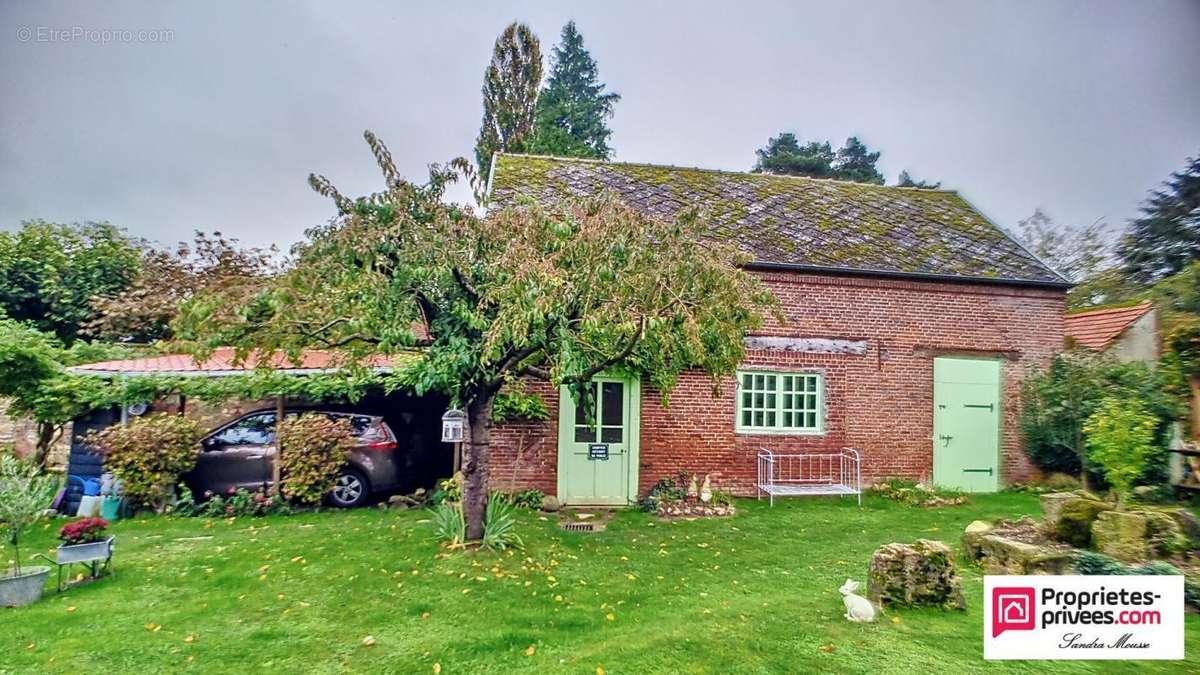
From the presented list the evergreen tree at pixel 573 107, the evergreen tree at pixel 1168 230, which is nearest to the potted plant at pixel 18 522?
the evergreen tree at pixel 573 107

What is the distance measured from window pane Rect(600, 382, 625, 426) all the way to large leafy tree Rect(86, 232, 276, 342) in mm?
8021

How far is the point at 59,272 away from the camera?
1483 cm

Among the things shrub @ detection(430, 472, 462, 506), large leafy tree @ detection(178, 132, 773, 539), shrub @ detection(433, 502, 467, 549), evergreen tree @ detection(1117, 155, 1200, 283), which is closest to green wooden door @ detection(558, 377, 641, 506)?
shrub @ detection(430, 472, 462, 506)

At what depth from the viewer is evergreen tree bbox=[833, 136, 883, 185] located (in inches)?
1515

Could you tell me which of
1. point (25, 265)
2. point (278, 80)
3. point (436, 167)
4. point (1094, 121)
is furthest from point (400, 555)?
point (25, 265)

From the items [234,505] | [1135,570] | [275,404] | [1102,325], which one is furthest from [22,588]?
[1102,325]

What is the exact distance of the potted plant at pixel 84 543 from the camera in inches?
212

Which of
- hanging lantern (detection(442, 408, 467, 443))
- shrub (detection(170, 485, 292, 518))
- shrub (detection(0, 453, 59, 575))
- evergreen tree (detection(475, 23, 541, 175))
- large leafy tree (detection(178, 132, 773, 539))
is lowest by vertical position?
shrub (detection(170, 485, 292, 518))

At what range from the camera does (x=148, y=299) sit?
44.6ft

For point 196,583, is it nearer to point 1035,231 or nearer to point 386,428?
point 386,428

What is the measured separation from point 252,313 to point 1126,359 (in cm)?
1484

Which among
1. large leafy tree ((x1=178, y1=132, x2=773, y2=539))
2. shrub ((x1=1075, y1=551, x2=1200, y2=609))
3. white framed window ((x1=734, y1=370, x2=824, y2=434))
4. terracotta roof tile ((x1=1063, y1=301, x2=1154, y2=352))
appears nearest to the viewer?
shrub ((x1=1075, y1=551, x2=1200, y2=609))

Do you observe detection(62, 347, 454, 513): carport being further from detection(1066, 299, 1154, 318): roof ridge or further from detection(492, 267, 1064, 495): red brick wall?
detection(1066, 299, 1154, 318): roof ridge

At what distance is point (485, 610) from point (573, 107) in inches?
1094
